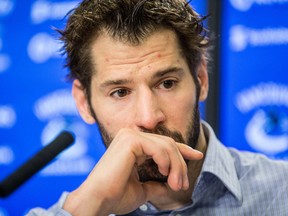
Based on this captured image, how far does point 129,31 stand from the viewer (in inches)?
57.7

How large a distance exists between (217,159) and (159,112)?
25 centimetres

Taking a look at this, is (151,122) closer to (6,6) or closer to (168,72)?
(168,72)

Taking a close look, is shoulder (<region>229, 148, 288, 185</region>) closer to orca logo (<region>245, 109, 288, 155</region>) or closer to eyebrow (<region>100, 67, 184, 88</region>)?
eyebrow (<region>100, 67, 184, 88</region>)

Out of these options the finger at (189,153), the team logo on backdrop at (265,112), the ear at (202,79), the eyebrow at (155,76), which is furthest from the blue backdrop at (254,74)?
the finger at (189,153)

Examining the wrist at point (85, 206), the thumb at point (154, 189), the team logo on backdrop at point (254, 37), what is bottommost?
the wrist at point (85, 206)

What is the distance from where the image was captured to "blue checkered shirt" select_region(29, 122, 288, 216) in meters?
1.43

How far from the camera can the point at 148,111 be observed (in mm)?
1354

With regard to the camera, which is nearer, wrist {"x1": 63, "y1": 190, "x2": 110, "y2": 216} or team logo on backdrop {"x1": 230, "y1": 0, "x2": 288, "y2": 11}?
wrist {"x1": 63, "y1": 190, "x2": 110, "y2": 216}

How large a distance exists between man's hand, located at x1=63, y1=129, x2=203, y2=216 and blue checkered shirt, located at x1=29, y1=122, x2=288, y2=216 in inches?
6.9

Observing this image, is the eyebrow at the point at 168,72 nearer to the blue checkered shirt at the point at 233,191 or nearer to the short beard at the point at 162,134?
the short beard at the point at 162,134

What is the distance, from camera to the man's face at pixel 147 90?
54.7 inches

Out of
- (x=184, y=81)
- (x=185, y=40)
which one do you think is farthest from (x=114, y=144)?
(x=185, y=40)

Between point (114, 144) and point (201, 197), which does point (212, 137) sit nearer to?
point (201, 197)

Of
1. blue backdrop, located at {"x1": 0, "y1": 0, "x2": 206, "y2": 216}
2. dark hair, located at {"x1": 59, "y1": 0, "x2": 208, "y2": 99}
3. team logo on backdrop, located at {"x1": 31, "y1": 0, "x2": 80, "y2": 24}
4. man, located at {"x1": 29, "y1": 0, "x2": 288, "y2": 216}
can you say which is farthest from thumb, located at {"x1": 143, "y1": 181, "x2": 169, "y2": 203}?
team logo on backdrop, located at {"x1": 31, "y1": 0, "x2": 80, "y2": 24}
